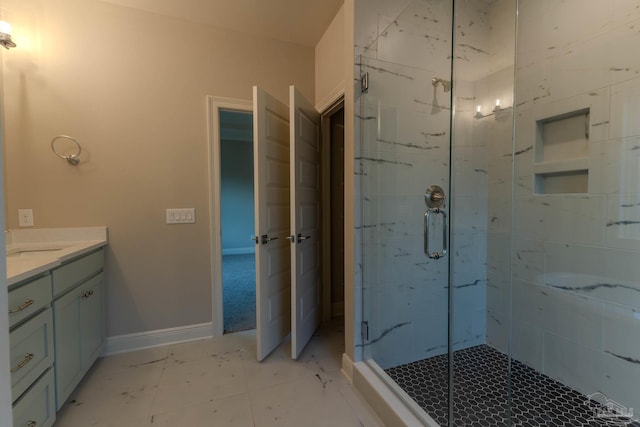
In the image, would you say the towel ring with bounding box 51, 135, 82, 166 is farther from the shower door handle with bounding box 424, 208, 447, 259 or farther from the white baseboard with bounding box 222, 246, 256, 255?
the white baseboard with bounding box 222, 246, 256, 255

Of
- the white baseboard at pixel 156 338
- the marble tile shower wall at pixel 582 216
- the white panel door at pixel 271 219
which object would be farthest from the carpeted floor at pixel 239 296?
the marble tile shower wall at pixel 582 216

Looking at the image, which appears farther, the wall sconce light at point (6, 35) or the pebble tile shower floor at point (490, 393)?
the wall sconce light at point (6, 35)

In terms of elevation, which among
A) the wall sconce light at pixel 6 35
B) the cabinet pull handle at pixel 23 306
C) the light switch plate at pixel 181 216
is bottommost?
the cabinet pull handle at pixel 23 306

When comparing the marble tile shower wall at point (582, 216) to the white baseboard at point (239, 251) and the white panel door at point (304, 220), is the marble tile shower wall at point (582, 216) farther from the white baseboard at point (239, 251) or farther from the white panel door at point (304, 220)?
the white baseboard at point (239, 251)

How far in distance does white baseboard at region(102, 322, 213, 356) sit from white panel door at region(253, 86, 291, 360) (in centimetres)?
65

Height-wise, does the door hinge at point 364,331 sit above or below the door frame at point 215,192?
below

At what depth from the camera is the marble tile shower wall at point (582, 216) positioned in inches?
60.7

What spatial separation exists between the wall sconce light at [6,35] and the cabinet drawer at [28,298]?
5.03ft

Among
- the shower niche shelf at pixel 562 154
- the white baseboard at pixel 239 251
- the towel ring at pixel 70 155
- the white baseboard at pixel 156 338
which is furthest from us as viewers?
the white baseboard at pixel 239 251

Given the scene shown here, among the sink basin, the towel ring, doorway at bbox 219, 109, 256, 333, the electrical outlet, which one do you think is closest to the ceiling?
the towel ring

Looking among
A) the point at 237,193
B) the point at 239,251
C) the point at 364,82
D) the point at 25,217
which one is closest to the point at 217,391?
the point at 25,217

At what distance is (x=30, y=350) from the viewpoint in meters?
1.32

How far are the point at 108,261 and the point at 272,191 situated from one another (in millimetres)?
1346

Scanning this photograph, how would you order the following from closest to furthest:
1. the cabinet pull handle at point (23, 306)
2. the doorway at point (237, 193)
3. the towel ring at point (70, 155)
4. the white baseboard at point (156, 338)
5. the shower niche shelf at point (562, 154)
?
the cabinet pull handle at point (23, 306)
the shower niche shelf at point (562, 154)
the towel ring at point (70, 155)
the white baseboard at point (156, 338)
the doorway at point (237, 193)
